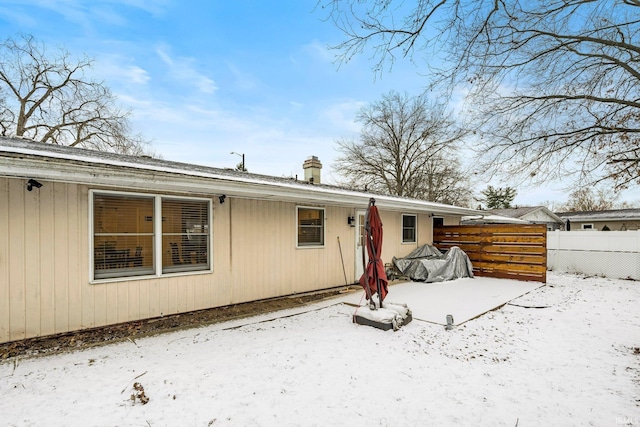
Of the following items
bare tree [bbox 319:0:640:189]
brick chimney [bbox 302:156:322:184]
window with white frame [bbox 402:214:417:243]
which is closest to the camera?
bare tree [bbox 319:0:640:189]

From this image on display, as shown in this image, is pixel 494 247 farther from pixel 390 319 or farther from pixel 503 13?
pixel 503 13

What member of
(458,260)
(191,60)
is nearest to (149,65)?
(191,60)

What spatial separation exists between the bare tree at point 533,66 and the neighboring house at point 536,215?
58.2ft

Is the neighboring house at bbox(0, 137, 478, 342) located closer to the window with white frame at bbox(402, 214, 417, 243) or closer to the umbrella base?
the umbrella base

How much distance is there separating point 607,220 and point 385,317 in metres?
25.2

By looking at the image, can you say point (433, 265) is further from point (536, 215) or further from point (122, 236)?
point (536, 215)

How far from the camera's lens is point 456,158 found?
21938 millimetres

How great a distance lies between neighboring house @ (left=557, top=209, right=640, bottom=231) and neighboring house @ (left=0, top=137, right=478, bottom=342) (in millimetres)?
23194

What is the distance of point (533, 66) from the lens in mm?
4629

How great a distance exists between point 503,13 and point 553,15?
3.77 feet

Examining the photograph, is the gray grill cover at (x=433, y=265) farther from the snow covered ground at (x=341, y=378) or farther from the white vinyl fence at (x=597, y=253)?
the white vinyl fence at (x=597, y=253)

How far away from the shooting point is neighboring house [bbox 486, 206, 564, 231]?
21.9 m

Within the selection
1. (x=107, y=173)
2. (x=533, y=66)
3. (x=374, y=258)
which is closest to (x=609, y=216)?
(x=533, y=66)

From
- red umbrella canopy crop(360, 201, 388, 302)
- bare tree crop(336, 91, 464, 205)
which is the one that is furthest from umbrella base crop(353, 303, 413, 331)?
bare tree crop(336, 91, 464, 205)
